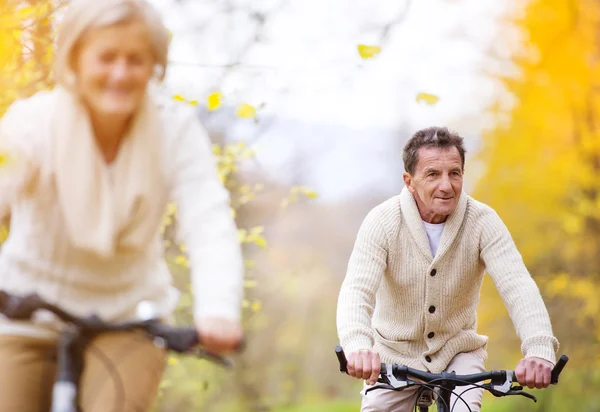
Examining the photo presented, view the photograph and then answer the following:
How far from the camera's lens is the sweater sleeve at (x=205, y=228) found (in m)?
2.22

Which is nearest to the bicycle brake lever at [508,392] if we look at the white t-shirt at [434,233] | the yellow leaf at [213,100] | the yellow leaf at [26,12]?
the white t-shirt at [434,233]

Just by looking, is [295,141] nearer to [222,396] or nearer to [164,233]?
[222,396]

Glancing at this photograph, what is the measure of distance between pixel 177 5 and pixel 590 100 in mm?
6750

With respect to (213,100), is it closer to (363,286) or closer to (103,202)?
(363,286)

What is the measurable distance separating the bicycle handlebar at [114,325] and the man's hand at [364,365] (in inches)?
40.9

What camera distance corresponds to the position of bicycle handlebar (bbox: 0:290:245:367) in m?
2.12

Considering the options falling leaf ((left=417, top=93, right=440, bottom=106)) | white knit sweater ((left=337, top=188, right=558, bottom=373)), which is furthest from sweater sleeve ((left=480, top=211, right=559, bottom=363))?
falling leaf ((left=417, top=93, right=440, bottom=106))

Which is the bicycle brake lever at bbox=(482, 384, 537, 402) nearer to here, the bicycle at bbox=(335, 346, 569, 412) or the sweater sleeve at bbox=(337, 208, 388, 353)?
the bicycle at bbox=(335, 346, 569, 412)

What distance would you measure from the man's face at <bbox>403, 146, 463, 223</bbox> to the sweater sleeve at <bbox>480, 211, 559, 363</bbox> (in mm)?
213

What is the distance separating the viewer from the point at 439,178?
3.63 m

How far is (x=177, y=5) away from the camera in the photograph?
21.7ft

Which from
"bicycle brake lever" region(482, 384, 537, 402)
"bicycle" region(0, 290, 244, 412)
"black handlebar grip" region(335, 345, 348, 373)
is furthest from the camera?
"bicycle brake lever" region(482, 384, 537, 402)

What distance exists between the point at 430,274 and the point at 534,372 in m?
0.64

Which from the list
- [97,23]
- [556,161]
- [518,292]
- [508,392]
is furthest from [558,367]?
[556,161]
